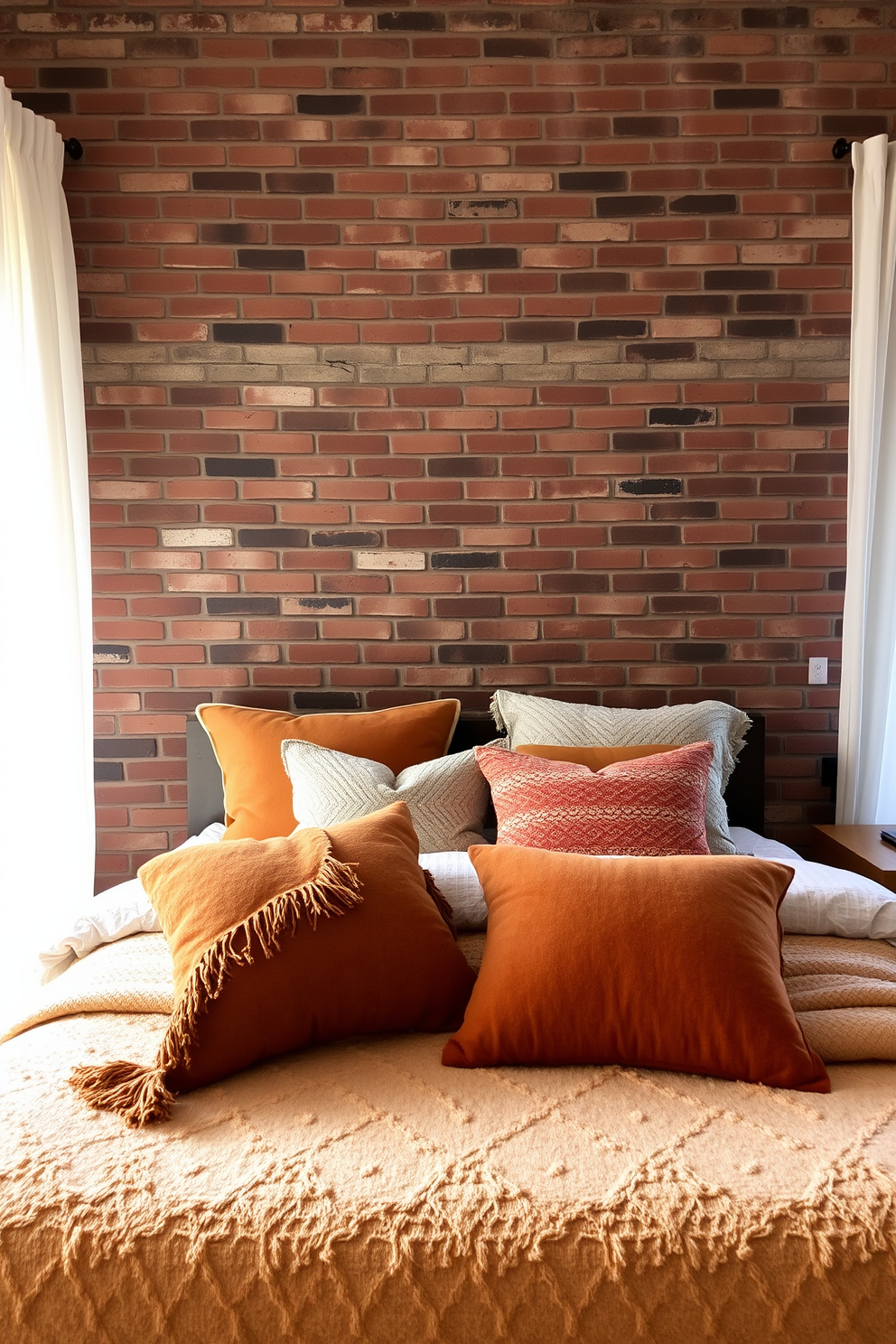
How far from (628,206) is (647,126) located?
0.69ft

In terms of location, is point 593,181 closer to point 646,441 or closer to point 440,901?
point 646,441

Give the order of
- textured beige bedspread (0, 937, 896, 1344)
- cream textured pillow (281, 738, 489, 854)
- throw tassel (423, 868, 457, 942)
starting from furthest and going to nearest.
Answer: cream textured pillow (281, 738, 489, 854), throw tassel (423, 868, 457, 942), textured beige bedspread (0, 937, 896, 1344)

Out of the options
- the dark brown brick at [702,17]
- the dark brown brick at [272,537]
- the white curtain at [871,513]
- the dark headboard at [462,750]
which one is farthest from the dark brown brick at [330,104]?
the dark headboard at [462,750]

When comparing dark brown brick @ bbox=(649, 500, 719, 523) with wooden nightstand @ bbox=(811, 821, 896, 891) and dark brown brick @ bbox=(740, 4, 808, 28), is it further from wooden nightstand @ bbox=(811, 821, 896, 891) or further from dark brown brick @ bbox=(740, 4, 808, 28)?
dark brown brick @ bbox=(740, 4, 808, 28)

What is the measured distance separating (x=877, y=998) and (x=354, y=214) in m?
2.30

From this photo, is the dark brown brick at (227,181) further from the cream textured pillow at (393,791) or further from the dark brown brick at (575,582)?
the cream textured pillow at (393,791)

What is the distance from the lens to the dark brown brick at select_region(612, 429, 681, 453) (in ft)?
8.62

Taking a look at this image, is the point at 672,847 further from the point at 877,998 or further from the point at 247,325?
the point at 247,325

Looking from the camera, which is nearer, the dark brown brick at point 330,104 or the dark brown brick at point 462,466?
the dark brown brick at point 330,104

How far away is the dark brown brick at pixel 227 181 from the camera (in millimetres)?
2555

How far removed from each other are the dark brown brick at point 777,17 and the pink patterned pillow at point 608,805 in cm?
201

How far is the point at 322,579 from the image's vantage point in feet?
8.73

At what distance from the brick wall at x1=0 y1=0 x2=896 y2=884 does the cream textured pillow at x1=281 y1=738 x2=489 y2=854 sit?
1.64 ft

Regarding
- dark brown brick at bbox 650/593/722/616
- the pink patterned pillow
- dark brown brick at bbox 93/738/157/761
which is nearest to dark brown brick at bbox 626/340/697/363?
dark brown brick at bbox 650/593/722/616
